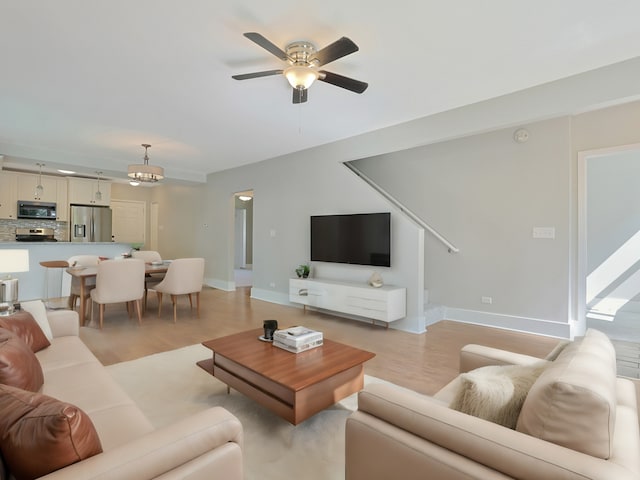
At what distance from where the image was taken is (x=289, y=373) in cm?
195

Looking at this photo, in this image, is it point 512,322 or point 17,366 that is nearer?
point 17,366

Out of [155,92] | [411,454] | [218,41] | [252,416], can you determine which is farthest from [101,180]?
[411,454]

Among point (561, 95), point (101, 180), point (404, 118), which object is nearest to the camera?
point (561, 95)

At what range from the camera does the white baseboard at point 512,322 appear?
3846 mm

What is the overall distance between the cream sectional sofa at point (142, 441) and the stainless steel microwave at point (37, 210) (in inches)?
286

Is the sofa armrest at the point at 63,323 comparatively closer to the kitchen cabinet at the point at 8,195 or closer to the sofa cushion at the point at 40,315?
the sofa cushion at the point at 40,315

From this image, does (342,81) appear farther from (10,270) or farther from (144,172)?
(144,172)

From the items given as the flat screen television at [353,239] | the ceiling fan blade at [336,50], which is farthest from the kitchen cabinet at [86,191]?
the ceiling fan blade at [336,50]

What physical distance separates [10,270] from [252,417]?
2107 millimetres

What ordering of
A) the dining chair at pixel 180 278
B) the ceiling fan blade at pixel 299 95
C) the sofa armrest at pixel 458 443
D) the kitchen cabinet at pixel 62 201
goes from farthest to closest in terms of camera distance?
1. the kitchen cabinet at pixel 62 201
2. the dining chair at pixel 180 278
3. the ceiling fan blade at pixel 299 95
4. the sofa armrest at pixel 458 443

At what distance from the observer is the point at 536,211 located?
13.3ft

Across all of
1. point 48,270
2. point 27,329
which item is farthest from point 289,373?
point 48,270

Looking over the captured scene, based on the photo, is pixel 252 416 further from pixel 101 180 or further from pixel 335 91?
pixel 101 180

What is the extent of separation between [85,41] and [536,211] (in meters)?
4.82
